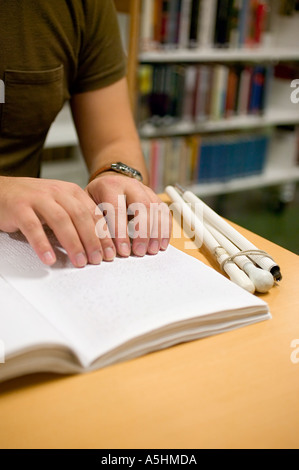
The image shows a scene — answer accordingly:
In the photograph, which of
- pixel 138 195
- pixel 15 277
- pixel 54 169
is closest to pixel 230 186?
pixel 54 169

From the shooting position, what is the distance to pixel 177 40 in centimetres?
229

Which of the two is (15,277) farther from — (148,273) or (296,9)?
(296,9)

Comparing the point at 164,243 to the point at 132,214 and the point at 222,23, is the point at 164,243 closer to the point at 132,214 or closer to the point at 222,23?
the point at 132,214

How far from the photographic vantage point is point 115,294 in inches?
20.7

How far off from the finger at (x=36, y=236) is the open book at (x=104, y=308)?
0.02 m

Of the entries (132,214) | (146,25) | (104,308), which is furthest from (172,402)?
(146,25)

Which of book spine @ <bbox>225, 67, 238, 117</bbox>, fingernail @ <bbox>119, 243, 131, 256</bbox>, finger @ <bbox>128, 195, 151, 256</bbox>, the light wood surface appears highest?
finger @ <bbox>128, 195, 151, 256</bbox>

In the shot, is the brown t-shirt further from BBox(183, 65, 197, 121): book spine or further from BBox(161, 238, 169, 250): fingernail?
BBox(183, 65, 197, 121): book spine

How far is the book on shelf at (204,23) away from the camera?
2.18 metres

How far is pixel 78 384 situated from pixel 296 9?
110 inches

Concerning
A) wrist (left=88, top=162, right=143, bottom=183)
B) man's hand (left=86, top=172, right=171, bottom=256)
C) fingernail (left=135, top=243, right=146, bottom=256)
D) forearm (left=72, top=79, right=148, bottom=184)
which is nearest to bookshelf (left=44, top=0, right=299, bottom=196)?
forearm (left=72, top=79, right=148, bottom=184)

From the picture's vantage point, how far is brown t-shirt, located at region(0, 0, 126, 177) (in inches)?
37.1

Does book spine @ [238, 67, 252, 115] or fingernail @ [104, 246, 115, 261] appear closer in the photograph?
fingernail @ [104, 246, 115, 261]

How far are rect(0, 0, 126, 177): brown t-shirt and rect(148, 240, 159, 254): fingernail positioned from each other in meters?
0.49
